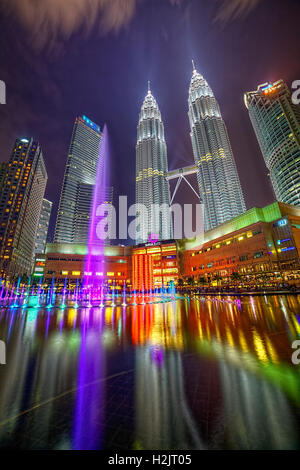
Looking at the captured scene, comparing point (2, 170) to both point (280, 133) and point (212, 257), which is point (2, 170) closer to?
point (212, 257)

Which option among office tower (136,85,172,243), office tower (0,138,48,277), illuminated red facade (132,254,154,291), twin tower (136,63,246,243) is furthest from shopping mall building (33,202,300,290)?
office tower (136,85,172,243)

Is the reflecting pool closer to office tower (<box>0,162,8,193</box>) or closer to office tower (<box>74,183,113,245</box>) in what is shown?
office tower (<box>0,162,8,193</box>)

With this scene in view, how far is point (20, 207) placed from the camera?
119 meters

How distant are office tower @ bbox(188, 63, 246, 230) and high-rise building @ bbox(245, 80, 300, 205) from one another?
25.2 metres

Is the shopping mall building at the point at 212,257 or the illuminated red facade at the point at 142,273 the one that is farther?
the illuminated red facade at the point at 142,273

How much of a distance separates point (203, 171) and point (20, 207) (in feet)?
464

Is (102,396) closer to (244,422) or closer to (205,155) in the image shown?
(244,422)

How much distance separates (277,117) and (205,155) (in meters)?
53.2

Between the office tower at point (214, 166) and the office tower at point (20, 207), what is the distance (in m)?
133

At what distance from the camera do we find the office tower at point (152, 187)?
16938cm

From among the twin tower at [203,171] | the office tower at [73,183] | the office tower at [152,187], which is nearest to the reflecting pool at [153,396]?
the twin tower at [203,171]

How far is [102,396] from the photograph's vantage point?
3619 millimetres

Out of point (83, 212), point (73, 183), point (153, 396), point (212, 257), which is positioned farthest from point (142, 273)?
point (73, 183)

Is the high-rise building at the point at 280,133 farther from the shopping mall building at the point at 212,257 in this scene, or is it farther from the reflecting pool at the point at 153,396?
the reflecting pool at the point at 153,396
